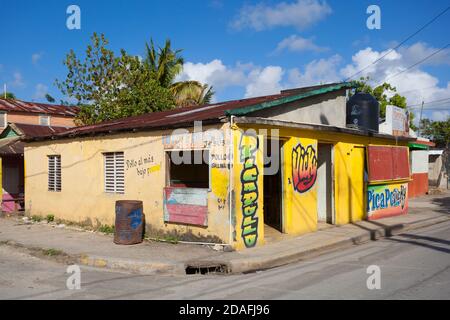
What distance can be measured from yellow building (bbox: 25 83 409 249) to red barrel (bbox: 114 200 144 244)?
2.37 ft

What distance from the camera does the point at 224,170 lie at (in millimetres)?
9820

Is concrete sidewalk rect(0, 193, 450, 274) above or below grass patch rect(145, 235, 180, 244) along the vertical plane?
below

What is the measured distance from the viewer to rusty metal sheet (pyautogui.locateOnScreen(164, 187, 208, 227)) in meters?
10.2

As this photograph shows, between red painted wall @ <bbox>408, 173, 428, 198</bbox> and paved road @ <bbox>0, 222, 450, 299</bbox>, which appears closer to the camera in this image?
paved road @ <bbox>0, 222, 450, 299</bbox>

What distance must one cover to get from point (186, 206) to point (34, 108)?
3307cm

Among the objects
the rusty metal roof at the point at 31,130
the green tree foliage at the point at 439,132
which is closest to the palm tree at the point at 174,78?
the rusty metal roof at the point at 31,130

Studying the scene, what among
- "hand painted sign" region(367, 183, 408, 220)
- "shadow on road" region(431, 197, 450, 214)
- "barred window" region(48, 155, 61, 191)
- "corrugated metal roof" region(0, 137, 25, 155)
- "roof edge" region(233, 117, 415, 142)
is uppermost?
"roof edge" region(233, 117, 415, 142)

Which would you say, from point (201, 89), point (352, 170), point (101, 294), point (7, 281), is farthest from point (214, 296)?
point (201, 89)

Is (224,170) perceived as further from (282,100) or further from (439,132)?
(439,132)

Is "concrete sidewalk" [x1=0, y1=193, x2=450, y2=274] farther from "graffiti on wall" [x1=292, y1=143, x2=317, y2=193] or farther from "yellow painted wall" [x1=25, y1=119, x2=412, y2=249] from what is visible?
"graffiti on wall" [x1=292, y1=143, x2=317, y2=193]

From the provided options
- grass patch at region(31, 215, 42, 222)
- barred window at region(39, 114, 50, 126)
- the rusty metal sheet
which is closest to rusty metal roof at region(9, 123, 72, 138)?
grass patch at region(31, 215, 42, 222)

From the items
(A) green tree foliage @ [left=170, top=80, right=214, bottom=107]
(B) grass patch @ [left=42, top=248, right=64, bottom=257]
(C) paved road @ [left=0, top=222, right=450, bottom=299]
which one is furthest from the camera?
(A) green tree foliage @ [left=170, top=80, right=214, bottom=107]
